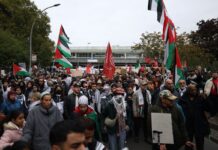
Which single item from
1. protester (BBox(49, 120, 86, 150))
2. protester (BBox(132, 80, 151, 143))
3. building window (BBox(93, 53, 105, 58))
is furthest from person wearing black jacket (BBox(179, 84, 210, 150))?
building window (BBox(93, 53, 105, 58))

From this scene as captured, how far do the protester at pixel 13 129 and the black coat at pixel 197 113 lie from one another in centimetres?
327

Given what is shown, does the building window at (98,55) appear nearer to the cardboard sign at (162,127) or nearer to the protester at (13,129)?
the protester at (13,129)

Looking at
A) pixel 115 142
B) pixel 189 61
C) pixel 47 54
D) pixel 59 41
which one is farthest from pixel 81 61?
pixel 115 142

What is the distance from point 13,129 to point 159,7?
6.13 meters

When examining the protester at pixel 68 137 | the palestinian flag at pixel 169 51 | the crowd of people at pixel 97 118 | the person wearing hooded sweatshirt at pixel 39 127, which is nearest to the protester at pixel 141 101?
the crowd of people at pixel 97 118

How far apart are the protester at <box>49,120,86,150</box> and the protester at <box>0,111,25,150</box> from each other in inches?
82.4

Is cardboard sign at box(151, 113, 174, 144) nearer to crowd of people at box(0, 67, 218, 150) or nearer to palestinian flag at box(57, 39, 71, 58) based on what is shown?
crowd of people at box(0, 67, 218, 150)

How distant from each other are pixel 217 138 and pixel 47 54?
134 ft

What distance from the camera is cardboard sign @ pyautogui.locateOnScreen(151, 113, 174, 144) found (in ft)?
16.4

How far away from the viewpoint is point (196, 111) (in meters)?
6.91

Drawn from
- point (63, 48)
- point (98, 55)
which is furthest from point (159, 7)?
point (98, 55)

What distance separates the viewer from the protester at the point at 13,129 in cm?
457

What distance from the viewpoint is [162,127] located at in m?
5.01

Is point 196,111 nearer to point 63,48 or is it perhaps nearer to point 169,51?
point 169,51
